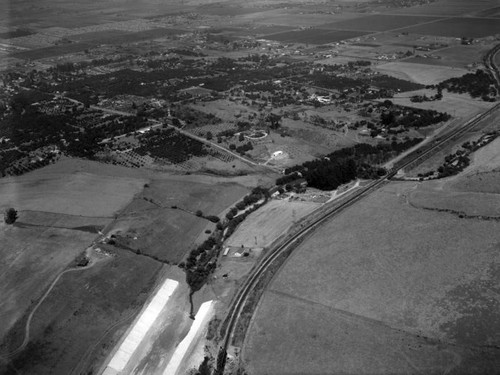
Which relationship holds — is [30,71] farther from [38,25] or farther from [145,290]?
[145,290]

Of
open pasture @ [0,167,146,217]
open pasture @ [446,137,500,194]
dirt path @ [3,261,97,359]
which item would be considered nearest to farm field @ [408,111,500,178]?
open pasture @ [446,137,500,194]

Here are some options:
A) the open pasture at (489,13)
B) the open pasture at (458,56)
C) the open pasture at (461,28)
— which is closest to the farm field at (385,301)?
the open pasture at (458,56)

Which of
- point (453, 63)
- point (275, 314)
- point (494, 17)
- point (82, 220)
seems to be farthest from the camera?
point (494, 17)

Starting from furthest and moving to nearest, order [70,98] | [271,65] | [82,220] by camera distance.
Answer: [271,65] → [70,98] → [82,220]

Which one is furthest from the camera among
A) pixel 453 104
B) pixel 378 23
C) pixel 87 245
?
pixel 378 23

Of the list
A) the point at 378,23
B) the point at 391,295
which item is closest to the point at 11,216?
the point at 391,295

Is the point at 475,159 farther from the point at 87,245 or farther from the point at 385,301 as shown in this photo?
the point at 87,245

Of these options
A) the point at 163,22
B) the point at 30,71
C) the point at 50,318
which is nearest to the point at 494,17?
the point at 163,22
